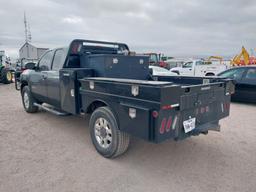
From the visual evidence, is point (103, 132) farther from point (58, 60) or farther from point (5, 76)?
point (5, 76)

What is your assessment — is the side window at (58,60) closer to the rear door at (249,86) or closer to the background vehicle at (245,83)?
the background vehicle at (245,83)

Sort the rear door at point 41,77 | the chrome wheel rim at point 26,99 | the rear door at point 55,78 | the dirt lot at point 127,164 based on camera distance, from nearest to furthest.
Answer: the dirt lot at point 127,164 < the rear door at point 55,78 < the rear door at point 41,77 < the chrome wheel rim at point 26,99

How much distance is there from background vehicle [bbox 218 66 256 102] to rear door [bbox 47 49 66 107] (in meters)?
6.19

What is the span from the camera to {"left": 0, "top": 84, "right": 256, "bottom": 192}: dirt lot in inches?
110

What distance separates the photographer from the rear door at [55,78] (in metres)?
4.56

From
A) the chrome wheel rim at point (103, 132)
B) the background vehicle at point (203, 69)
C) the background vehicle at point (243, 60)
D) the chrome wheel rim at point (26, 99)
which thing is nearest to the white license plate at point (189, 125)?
the chrome wheel rim at point (103, 132)

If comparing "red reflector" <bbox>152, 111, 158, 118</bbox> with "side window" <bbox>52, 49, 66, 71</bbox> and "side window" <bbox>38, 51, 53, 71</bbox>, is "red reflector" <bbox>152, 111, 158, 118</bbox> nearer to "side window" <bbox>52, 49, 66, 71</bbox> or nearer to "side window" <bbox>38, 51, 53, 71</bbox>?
"side window" <bbox>52, 49, 66, 71</bbox>

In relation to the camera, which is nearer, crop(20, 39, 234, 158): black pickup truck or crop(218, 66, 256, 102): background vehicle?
crop(20, 39, 234, 158): black pickup truck

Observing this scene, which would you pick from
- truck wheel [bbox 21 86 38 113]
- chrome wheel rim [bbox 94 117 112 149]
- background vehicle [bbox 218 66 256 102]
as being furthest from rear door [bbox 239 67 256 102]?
truck wheel [bbox 21 86 38 113]

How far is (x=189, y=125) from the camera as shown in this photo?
301cm

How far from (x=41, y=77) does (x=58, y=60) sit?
2.72 feet

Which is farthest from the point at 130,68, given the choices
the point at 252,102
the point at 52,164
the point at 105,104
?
the point at 252,102

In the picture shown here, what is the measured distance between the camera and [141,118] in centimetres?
269

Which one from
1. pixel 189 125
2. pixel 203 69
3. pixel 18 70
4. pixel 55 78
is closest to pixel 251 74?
pixel 189 125
